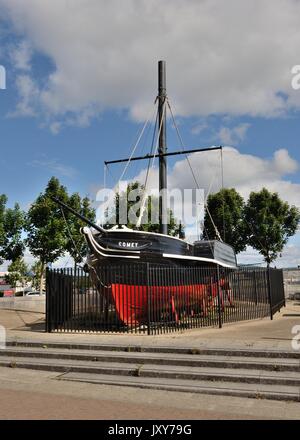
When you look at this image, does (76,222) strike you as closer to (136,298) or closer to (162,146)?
(162,146)

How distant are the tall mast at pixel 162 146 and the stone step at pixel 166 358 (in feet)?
38.7

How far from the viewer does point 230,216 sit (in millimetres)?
41344

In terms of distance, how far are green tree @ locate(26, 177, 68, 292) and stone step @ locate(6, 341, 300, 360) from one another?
2001 centimetres

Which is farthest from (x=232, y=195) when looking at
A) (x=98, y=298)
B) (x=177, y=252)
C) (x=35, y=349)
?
(x=35, y=349)

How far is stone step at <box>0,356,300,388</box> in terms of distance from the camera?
24.9ft

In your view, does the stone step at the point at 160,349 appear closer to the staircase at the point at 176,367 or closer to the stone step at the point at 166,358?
the staircase at the point at 176,367

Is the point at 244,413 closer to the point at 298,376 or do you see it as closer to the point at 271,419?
the point at 271,419

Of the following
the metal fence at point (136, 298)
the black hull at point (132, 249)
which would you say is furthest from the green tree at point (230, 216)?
the metal fence at point (136, 298)

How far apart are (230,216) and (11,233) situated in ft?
64.0

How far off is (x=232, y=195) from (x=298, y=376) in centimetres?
3548

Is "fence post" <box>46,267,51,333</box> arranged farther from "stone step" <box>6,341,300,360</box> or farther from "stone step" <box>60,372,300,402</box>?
"stone step" <box>60,372,300,402</box>

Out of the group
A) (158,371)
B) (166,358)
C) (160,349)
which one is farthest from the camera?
(160,349)

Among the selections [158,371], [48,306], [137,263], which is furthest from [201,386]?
[48,306]

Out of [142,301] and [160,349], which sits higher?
[142,301]
